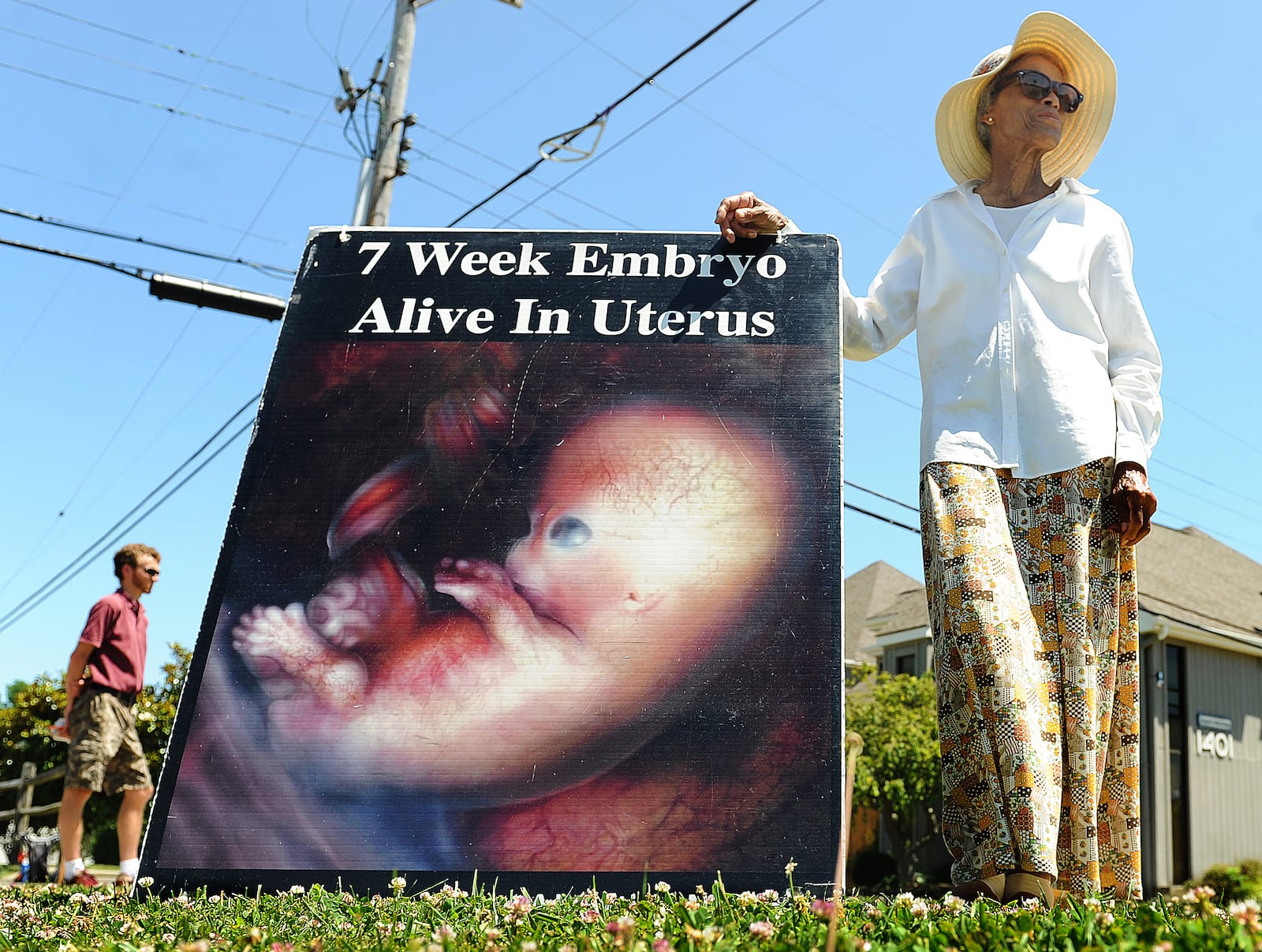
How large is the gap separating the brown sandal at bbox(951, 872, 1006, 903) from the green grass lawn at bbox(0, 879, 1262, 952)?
0.26m

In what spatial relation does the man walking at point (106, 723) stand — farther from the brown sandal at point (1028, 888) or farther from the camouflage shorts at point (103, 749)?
the brown sandal at point (1028, 888)

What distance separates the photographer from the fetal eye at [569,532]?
272 centimetres

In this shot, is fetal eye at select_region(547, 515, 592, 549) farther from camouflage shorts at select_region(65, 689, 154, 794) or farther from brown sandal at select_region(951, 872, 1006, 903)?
camouflage shorts at select_region(65, 689, 154, 794)

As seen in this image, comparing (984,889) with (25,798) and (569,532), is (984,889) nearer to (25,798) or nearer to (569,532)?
(569,532)

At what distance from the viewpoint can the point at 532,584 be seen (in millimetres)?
2662

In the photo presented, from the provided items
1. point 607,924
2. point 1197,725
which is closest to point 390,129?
point 607,924

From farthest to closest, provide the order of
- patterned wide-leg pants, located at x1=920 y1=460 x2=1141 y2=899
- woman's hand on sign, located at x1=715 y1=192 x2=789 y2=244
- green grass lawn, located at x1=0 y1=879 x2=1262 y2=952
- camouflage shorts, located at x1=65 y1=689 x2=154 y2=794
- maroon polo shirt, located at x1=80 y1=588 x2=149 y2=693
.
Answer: maroon polo shirt, located at x1=80 y1=588 x2=149 y2=693 → camouflage shorts, located at x1=65 y1=689 x2=154 y2=794 → woman's hand on sign, located at x1=715 y1=192 x2=789 y2=244 → patterned wide-leg pants, located at x1=920 y1=460 x2=1141 y2=899 → green grass lawn, located at x1=0 y1=879 x2=1262 y2=952

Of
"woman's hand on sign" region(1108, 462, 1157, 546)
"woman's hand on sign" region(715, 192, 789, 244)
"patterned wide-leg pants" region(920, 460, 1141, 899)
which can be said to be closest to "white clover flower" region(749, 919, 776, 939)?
"patterned wide-leg pants" region(920, 460, 1141, 899)

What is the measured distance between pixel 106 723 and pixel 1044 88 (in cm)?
420

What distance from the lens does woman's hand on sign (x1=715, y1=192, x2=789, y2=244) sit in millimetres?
3135

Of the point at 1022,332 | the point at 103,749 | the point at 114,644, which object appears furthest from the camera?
the point at 114,644

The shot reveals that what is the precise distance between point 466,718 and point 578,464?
2.21ft

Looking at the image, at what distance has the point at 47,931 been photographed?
202 cm

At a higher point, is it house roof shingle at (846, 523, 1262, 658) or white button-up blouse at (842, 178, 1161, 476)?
house roof shingle at (846, 523, 1262, 658)
